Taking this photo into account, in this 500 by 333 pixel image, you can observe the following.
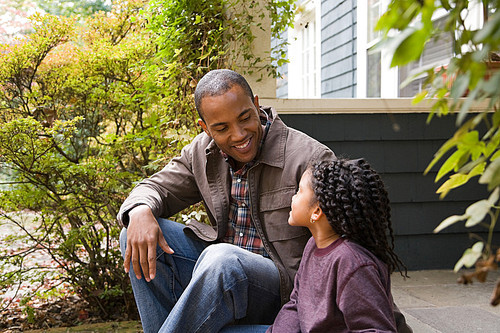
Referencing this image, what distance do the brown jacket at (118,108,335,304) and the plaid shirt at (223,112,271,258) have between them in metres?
0.03

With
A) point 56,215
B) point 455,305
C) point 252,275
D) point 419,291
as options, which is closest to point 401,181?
point 419,291

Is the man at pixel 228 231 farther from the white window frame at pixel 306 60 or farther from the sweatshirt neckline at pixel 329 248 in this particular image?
the white window frame at pixel 306 60

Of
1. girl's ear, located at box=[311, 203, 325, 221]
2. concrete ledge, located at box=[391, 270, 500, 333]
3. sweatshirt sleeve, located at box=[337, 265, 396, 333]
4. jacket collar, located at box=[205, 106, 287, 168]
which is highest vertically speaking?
jacket collar, located at box=[205, 106, 287, 168]

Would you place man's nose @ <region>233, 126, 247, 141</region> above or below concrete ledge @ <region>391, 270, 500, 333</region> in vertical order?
above

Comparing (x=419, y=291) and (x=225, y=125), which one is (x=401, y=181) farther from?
(x=225, y=125)

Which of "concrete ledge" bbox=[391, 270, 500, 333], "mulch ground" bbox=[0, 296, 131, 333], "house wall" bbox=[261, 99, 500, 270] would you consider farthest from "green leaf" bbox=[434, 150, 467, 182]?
"mulch ground" bbox=[0, 296, 131, 333]

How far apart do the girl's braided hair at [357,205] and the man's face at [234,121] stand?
43 centimetres

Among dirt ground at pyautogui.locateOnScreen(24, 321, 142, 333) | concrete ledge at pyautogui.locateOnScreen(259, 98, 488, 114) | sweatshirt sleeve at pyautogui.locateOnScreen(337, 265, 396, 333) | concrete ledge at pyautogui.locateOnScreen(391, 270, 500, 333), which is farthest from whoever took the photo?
concrete ledge at pyautogui.locateOnScreen(259, 98, 488, 114)

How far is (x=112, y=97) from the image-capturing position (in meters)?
3.47

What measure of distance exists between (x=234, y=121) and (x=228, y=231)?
471 mm

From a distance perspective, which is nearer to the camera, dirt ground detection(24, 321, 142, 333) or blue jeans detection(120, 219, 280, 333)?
blue jeans detection(120, 219, 280, 333)

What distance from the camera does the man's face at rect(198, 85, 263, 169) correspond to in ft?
6.11

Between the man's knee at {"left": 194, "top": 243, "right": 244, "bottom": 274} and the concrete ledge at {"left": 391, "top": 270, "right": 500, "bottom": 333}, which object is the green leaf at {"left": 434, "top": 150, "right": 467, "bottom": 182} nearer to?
the man's knee at {"left": 194, "top": 243, "right": 244, "bottom": 274}

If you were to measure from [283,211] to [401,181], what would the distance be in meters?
1.72
